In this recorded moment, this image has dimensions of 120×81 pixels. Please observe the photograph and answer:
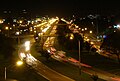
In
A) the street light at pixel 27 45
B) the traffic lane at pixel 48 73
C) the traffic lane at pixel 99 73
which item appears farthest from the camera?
the street light at pixel 27 45

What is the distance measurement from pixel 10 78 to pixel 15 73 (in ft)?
19.2

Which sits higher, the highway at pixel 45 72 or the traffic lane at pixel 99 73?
the highway at pixel 45 72

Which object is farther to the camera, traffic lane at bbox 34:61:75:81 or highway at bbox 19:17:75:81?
highway at bbox 19:17:75:81

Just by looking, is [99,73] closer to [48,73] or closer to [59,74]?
[59,74]

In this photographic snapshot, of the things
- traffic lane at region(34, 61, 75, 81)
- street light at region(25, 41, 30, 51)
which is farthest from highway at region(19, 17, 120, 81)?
street light at region(25, 41, 30, 51)

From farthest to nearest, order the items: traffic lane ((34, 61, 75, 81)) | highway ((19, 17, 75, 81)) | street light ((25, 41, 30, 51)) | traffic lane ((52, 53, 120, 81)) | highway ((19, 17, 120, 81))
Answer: street light ((25, 41, 30, 51)) → traffic lane ((52, 53, 120, 81)) → highway ((19, 17, 120, 81)) → highway ((19, 17, 75, 81)) → traffic lane ((34, 61, 75, 81))

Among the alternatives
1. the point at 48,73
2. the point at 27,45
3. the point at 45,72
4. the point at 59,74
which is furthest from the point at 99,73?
the point at 27,45

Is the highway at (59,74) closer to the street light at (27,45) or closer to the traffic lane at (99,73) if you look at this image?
the traffic lane at (99,73)

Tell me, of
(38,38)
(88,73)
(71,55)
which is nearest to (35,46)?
(38,38)

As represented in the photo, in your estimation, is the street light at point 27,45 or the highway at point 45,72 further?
the street light at point 27,45

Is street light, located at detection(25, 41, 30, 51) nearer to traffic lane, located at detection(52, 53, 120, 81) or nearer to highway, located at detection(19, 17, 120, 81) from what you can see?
highway, located at detection(19, 17, 120, 81)

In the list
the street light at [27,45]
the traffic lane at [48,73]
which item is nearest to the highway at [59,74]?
the traffic lane at [48,73]

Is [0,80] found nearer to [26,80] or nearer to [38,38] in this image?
[26,80]

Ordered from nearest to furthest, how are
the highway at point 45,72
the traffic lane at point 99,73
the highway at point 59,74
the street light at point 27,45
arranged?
the highway at point 45,72 → the highway at point 59,74 → the traffic lane at point 99,73 → the street light at point 27,45
